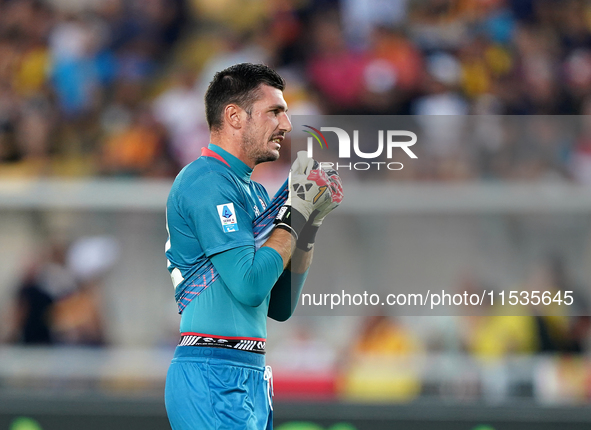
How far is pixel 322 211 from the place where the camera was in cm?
322

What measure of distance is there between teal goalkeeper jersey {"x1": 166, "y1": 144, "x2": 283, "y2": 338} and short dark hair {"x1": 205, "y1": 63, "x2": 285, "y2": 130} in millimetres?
239

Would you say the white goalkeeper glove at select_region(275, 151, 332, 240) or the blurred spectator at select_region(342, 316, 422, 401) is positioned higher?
the white goalkeeper glove at select_region(275, 151, 332, 240)

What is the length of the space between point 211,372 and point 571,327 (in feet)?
12.5

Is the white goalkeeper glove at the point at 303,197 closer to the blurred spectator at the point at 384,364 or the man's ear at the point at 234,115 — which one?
the man's ear at the point at 234,115

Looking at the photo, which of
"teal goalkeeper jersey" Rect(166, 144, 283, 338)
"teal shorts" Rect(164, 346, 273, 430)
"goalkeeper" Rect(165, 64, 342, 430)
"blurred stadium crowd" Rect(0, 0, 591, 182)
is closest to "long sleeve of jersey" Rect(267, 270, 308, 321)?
"goalkeeper" Rect(165, 64, 342, 430)

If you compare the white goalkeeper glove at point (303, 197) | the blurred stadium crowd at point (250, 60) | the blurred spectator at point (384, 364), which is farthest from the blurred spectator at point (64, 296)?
the white goalkeeper glove at point (303, 197)

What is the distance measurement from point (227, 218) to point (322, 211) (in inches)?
16.7

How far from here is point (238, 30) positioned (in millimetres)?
8938

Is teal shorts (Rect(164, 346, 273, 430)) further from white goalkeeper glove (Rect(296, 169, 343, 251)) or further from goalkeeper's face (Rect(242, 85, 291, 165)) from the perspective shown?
→ goalkeeper's face (Rect(242, 85, 291, 165))

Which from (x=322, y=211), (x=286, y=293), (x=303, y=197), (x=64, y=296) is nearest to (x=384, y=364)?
(x=64, y=296)

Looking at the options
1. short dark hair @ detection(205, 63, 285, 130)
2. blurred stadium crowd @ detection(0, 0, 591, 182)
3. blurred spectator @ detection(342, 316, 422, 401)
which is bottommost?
blurred spectator @ detection(342, 316, 422, 401)

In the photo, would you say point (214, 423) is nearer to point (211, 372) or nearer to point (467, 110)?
point (211, 372)

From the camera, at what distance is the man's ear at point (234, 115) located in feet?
10.6

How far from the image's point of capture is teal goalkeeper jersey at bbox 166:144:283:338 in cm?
299
